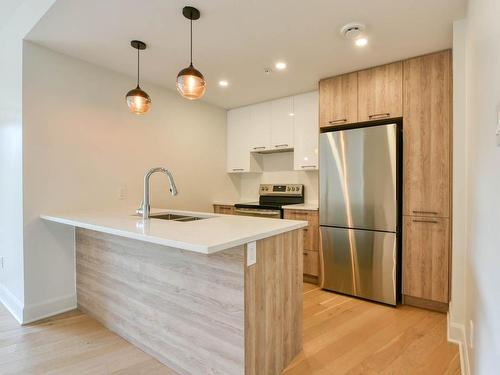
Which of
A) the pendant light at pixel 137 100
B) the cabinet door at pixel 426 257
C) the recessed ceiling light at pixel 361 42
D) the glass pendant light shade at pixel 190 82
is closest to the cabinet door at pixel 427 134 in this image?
the cabinet door at pixel 426 257

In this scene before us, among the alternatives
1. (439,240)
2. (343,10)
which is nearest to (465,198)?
(439,240)

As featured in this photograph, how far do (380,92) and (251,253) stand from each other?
231 cm

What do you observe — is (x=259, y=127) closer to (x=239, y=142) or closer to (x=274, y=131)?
(x=274, y=131)

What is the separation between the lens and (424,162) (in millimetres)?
2635

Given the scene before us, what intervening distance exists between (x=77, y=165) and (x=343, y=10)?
2.66m

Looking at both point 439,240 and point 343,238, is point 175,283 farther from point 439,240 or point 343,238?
point 439,240

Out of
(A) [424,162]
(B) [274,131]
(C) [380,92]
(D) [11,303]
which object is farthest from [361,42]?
(D) [11,303]

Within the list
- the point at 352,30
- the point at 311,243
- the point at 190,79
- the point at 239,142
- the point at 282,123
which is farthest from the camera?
A: the point at 239,142

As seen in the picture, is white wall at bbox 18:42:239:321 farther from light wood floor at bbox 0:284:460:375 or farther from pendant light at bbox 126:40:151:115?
pendant light at bbox 126:40:151:115

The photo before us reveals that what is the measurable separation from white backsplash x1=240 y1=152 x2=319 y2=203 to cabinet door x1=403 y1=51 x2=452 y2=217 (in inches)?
55.9

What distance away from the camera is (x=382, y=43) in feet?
8.05

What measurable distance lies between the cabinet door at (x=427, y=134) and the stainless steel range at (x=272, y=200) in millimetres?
1505

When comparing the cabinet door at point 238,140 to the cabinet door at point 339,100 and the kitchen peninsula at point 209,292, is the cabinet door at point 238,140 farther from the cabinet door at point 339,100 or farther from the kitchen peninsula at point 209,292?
the kitchen peninsula at point 209,292

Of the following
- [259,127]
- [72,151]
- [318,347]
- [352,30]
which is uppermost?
[352,30]
